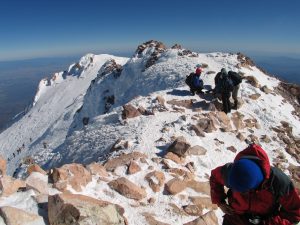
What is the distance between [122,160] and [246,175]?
33.4ft

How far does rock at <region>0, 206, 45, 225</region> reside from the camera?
8.23 m

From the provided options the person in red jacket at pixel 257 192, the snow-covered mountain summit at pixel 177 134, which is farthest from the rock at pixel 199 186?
the person in red jacket at pixel 257 192

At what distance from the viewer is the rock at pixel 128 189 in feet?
40.2

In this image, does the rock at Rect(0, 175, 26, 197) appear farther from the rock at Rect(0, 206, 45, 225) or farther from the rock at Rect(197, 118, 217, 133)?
the rock at Rect(197, 118, 217, 133)

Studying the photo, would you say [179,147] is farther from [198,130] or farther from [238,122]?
[238,122]

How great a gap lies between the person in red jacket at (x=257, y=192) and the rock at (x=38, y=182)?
630 cm

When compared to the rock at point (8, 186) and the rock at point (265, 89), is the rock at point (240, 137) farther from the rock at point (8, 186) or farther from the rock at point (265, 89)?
the rock at point (8, 186)

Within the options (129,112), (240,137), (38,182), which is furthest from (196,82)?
(38,182)

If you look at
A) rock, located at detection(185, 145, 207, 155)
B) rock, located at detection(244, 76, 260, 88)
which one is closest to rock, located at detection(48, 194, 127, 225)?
rock, located at detection(185, 145, 207, 155)

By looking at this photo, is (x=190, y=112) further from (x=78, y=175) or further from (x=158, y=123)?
(x=78, y=175)

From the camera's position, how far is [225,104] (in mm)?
23469

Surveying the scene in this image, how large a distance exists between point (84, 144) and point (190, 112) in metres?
7.64

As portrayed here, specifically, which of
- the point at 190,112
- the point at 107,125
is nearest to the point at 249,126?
the point at 190,112

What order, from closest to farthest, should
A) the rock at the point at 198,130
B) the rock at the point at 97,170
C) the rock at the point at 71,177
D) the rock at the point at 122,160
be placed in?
1. the rock at the point at 71,177
2. the rock at the point at 97,170
3. the rock at the point at 122,160
4. the rock at the point at 198,130
